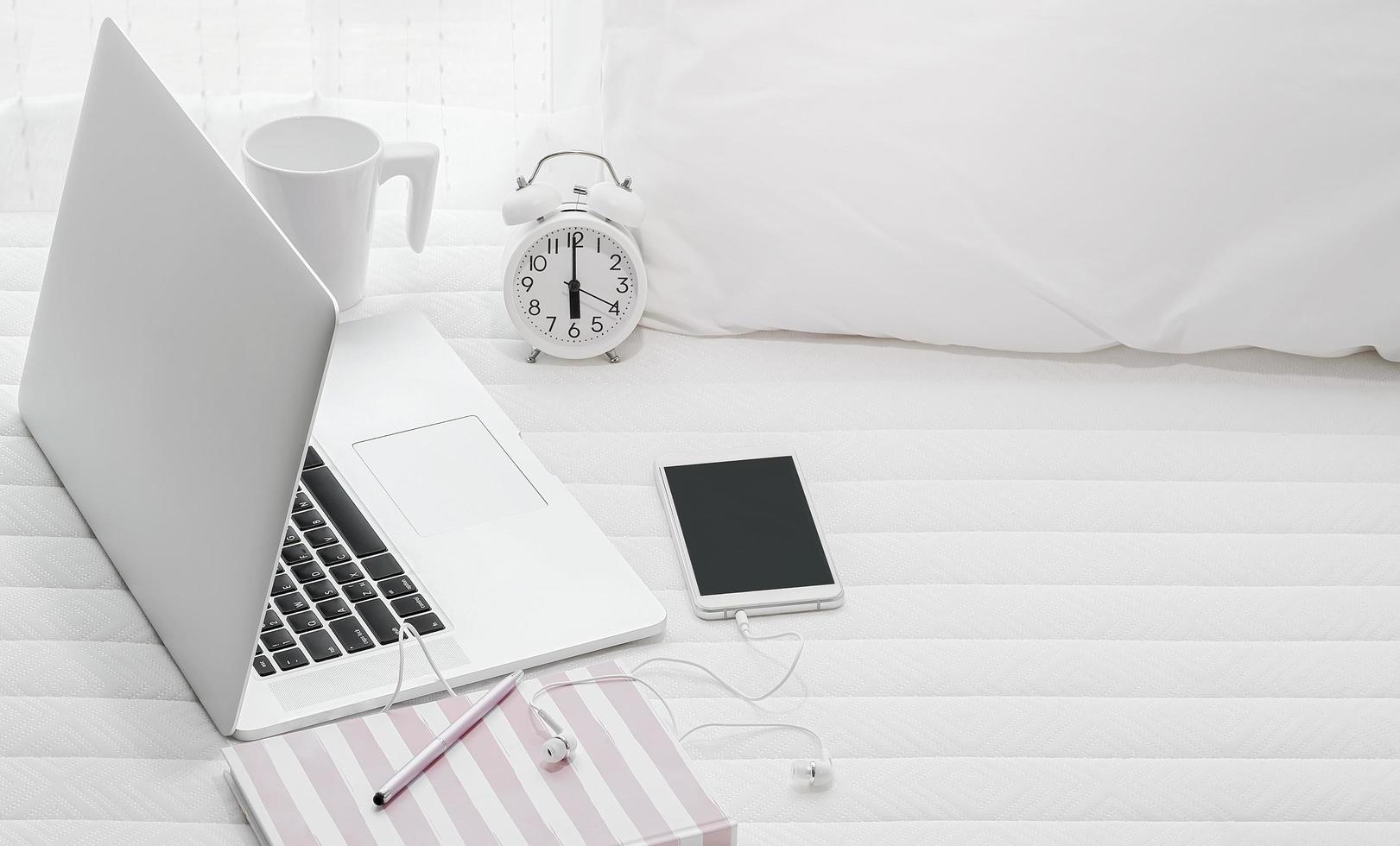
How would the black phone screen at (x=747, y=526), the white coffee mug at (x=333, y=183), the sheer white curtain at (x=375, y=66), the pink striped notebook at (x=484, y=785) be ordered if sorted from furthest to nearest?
the sheer white curtain at (x=375, y=66) < the white coffee mug at (x=333, y=183) < the black phone screen at (x=747, y=526) < the pink striped notebook at (x=484, y=785)

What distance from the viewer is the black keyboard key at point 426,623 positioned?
2.90 ft

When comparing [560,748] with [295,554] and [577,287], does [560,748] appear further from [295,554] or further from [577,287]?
[577,287]

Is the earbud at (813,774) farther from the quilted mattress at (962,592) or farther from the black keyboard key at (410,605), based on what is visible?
the black keyboard key at (410,605)

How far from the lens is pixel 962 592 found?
0.97 m

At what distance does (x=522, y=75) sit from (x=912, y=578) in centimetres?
85

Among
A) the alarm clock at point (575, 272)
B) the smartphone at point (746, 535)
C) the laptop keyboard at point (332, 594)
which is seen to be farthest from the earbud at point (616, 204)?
the laptop keyboard at point (332, 594)

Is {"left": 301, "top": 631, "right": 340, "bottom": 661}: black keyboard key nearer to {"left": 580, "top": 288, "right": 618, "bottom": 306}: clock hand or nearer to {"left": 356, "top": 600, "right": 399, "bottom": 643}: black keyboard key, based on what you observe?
{"left": 356, "top": 600, "right": 399, "bottom": 643}: black keyboard key

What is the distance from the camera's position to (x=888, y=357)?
3.97 ft

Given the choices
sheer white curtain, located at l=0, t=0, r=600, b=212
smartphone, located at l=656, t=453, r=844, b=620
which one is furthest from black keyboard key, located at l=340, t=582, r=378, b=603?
sheer white curtain, located at l=0, t=0, r=600, b=212

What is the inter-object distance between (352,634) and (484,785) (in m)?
0.16

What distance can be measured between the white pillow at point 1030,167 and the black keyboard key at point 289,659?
1.64ft

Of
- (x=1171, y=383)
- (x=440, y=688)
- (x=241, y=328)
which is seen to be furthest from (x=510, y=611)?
(x=1171, y=383)

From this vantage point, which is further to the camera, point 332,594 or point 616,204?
point 616,204

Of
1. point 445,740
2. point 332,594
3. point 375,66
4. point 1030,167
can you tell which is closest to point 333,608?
point 332,594
